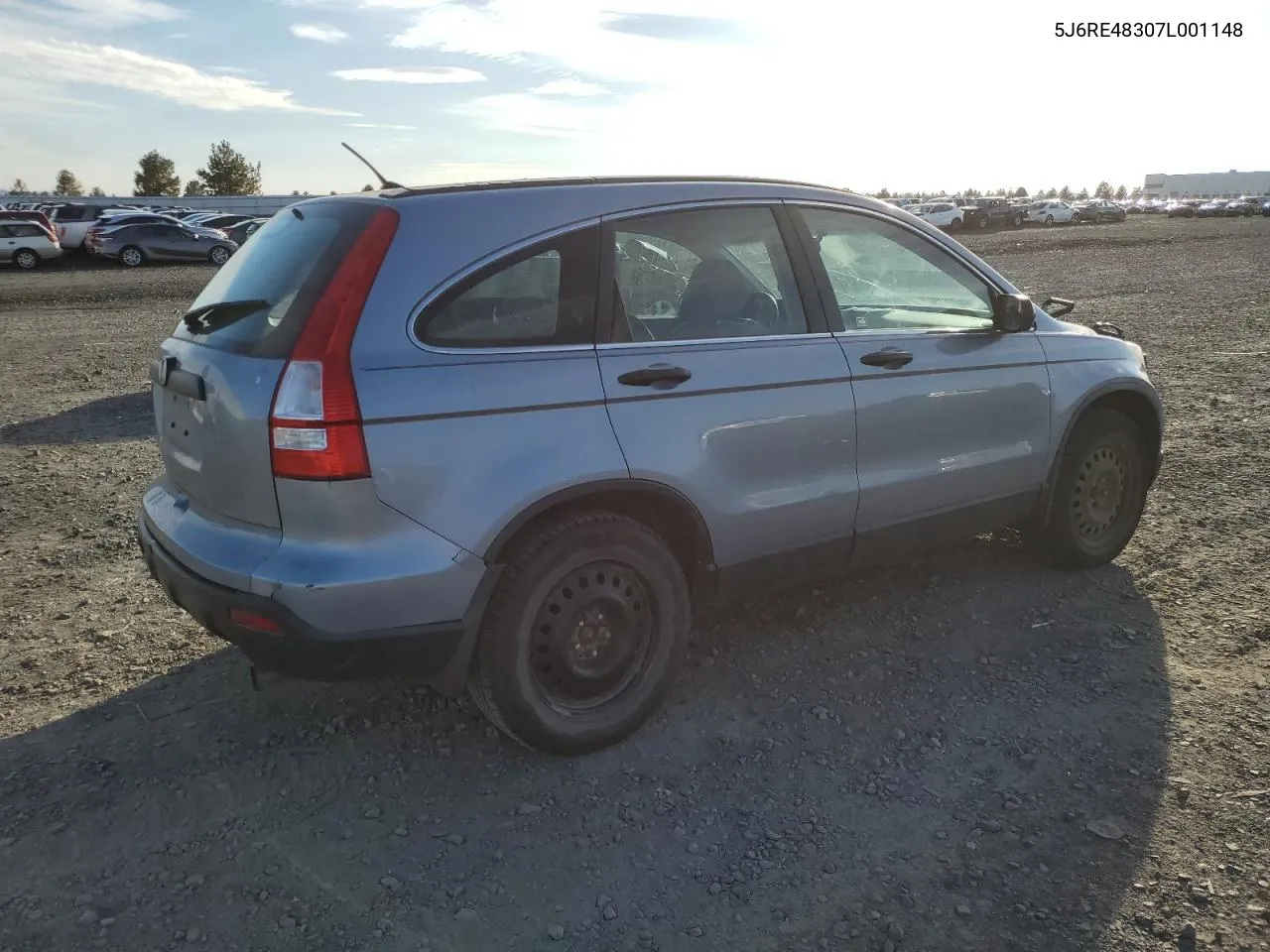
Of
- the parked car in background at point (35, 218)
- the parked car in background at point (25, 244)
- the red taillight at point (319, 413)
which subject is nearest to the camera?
the red taillight at point (319, 413)

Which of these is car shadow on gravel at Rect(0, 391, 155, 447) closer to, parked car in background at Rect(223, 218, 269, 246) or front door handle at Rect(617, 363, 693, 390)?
front door handle at Rect(617, 363, 693, 390)

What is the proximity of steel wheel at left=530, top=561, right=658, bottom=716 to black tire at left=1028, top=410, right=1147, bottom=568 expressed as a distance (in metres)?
2.32

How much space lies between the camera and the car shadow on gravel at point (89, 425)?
8102mm

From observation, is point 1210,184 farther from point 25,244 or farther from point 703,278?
point 703,278

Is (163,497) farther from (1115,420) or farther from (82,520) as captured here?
(1115,420)

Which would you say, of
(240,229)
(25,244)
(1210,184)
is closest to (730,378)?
(25,244)

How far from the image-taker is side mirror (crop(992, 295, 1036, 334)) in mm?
4391

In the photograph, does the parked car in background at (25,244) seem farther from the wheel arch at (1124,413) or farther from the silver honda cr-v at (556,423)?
the wheel arch at (1124,413)

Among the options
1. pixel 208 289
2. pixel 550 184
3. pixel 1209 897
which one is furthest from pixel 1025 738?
pixel 208 289

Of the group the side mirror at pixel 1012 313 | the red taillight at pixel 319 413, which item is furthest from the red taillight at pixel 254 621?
the side mirror at pixel 1012 313

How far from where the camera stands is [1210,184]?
18612 cm

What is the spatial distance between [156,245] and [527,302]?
30.2 metres

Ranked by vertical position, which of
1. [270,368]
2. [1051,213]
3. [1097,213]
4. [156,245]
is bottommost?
[270,368]

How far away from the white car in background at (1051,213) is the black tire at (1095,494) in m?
58.2
